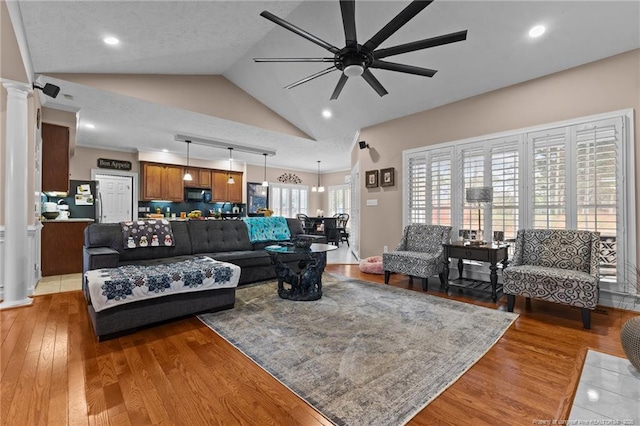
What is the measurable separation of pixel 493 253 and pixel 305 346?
2.53m

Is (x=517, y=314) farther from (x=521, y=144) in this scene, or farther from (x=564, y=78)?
(x=564, y=78)

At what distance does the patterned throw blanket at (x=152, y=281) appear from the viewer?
2.32m

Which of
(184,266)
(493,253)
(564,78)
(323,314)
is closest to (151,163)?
(184,266)

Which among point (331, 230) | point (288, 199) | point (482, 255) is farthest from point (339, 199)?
point (482, 255)

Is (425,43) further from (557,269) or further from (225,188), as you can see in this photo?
(225,188)

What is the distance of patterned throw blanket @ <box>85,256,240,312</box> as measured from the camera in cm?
232

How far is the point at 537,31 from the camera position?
122 inches

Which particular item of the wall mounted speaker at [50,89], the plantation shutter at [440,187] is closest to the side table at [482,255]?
the plantation shutter at [440,187]

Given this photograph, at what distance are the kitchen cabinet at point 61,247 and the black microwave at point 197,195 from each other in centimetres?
334

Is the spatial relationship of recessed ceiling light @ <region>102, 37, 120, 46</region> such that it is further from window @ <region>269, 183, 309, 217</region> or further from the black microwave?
window @ <region>269, 183, 309, 217</region>

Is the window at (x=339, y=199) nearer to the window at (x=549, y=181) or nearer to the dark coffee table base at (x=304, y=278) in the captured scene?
the window at (x=549, y=181)

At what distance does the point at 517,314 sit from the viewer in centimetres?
Answer: 304

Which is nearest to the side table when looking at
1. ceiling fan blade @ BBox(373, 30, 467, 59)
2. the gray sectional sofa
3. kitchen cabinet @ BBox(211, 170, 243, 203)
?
the gray sectional sofa

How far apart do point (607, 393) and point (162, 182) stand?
8722mm
